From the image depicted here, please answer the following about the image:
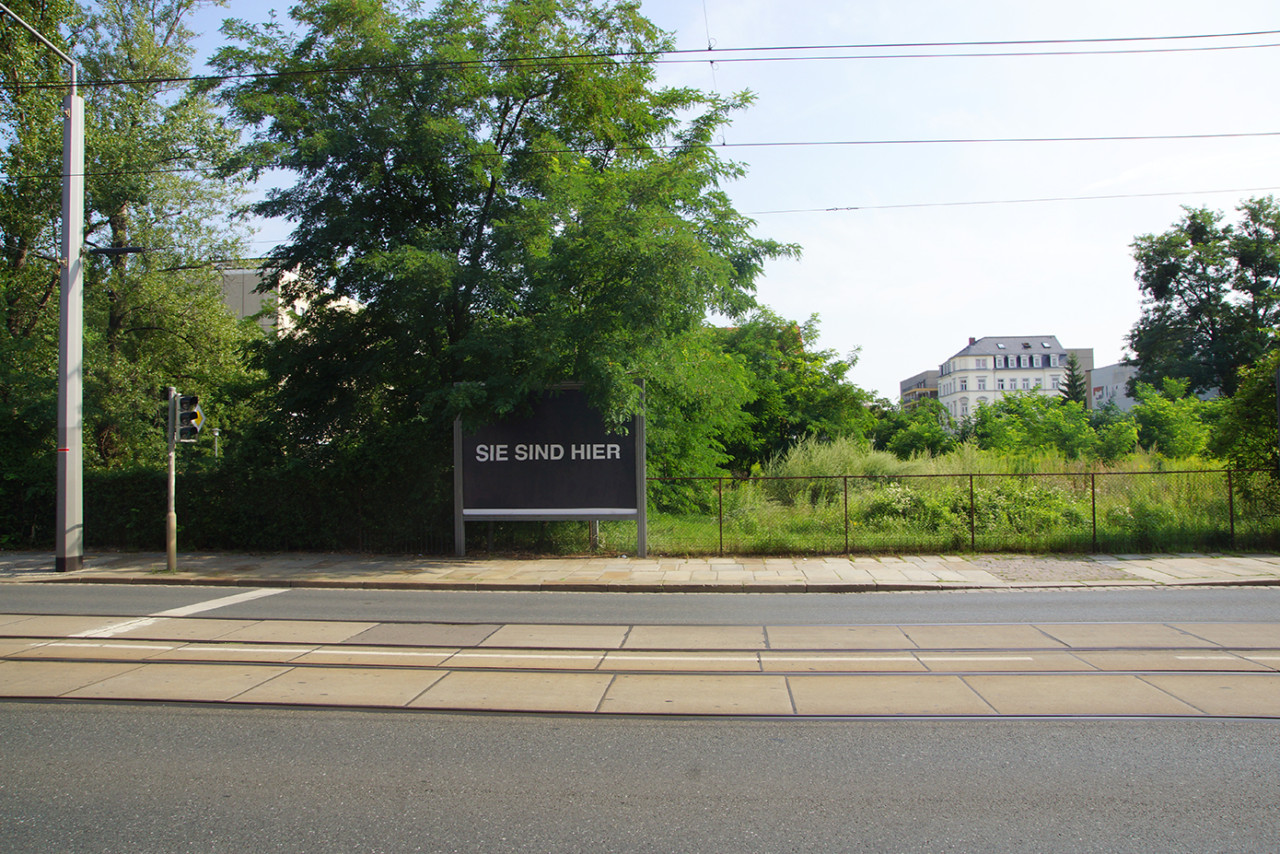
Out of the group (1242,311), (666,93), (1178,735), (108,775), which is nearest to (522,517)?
(666,93)

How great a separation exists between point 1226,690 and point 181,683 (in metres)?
8.82

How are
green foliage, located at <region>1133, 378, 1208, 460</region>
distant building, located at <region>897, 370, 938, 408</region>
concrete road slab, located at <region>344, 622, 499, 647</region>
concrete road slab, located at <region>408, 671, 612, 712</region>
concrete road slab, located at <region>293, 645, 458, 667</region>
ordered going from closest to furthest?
concrete road slab, located at <region>408, 671, 612, 712</region> < concrete road slab, located at <region>293, 645, 458, 667</region> < concrete road slab, located at <region>344, 622, 499, 647</region> < green foliage, located at <region>1133, 378, 1208, 460</region> < distant building, located at <region>897, 370, 938, 408</region>

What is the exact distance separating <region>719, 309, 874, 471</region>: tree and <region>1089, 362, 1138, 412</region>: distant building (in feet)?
257

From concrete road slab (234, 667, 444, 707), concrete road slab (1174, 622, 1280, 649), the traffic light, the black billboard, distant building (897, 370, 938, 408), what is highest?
distant building (897, 370, 938, 408)

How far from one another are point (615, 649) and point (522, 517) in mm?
8042

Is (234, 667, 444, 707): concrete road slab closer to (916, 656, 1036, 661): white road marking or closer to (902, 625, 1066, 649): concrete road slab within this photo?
(916, 656, 1036, 661): white road marking

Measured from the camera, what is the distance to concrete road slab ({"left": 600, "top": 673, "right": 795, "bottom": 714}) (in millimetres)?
6027

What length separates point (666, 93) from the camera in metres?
17.3

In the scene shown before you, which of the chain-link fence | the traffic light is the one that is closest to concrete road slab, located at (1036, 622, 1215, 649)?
the chain-link fence

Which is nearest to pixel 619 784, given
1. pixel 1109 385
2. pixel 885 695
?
pixel 885 695

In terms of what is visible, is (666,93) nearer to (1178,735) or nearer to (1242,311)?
(1178,735)

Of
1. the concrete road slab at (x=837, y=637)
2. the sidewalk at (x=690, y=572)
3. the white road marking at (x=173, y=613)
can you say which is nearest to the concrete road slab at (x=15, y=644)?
the white road marking at (x=173, y=613)

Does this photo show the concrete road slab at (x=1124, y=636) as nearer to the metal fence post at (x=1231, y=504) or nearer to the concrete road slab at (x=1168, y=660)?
the concrete road slab at (x=1168, y=660)

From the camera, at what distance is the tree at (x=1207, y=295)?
51.6m
